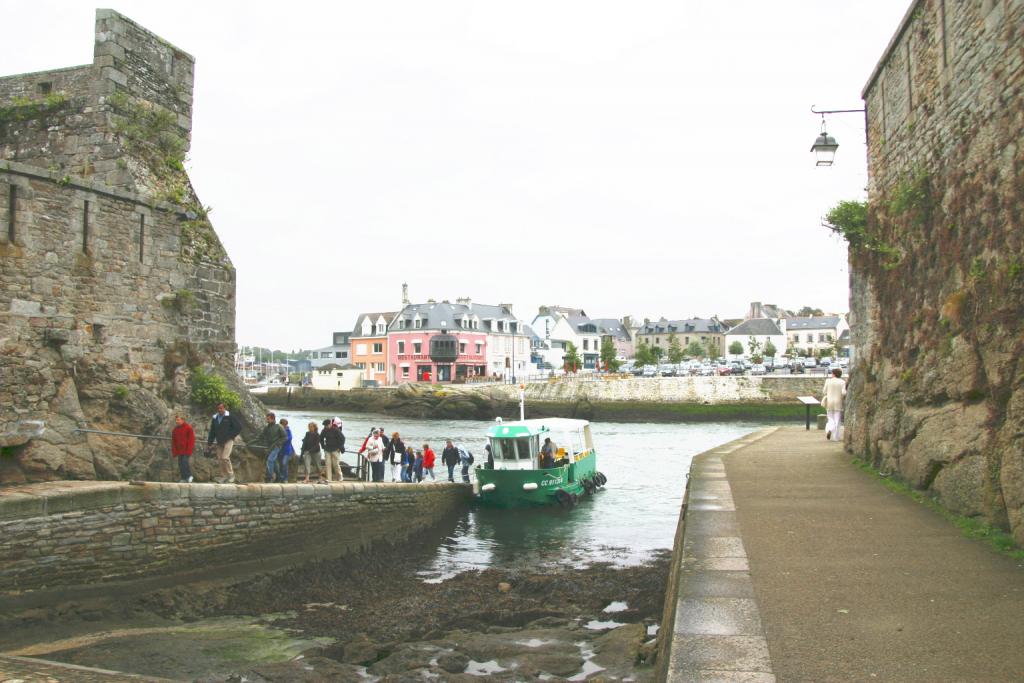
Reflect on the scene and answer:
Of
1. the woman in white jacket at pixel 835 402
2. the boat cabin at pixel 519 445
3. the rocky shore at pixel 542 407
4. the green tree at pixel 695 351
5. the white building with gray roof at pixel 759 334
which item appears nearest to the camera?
the woman in white jacket at pixel 835 402

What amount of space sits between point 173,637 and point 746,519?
741 cm

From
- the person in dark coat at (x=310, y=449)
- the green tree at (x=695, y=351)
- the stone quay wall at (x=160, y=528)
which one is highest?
the green tree at (x=695, y=351)

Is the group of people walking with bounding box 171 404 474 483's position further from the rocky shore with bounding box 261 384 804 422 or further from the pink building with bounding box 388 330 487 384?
the pink building with bounding box 388 330 487 384

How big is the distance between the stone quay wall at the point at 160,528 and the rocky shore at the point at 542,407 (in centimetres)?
5195

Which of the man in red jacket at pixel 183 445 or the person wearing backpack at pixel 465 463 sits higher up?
the man in red jacket at pixel 183 445

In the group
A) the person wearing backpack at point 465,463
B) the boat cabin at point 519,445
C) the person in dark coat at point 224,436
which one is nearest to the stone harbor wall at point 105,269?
the person in dark coat at point 224,436

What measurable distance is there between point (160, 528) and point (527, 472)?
13.8m

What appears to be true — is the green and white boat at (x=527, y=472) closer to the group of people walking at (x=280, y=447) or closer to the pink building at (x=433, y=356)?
the group of people walking at (x=280, y=447)

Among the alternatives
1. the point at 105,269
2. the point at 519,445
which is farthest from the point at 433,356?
the point at 105,269

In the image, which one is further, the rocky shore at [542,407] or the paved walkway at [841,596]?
the rocky shore at [542,407]

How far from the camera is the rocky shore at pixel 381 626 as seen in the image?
32.0ft

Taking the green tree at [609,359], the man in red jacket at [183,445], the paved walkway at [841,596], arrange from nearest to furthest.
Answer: the paved walkway at [841,596] → the man in red jacket at [183,445] → the green tree at [609,359]

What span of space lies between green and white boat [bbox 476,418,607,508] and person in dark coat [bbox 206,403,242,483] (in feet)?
36.5

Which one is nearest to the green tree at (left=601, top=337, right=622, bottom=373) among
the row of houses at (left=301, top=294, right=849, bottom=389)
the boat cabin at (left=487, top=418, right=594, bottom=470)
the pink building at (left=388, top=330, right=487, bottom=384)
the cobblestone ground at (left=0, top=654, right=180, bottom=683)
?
the row of houses at (left=301, top=294, right=849, bottom=389)
